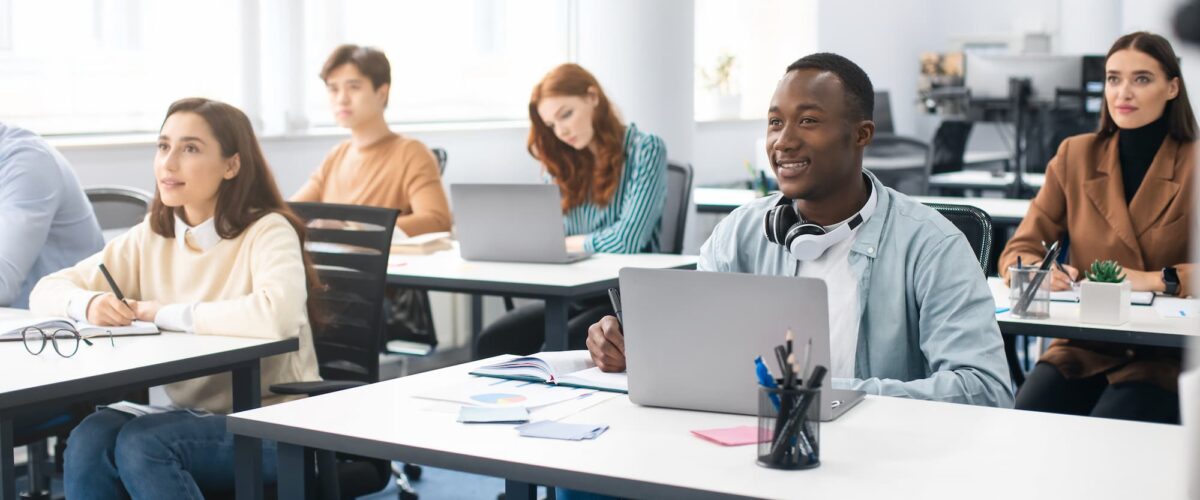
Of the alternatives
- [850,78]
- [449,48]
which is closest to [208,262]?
[850,78]

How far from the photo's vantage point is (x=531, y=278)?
3.41m

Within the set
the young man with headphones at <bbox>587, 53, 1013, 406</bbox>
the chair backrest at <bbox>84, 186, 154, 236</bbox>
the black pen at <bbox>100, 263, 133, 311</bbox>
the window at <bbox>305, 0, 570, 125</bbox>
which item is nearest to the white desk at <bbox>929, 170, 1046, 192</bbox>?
the window at <bbox>305, 0, 570, 125</bbox>

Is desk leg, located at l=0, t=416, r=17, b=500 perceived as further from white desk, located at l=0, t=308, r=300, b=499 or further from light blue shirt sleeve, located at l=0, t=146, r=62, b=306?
light blue shirt sleeve, located at l=0, t=146, r=62, b=306

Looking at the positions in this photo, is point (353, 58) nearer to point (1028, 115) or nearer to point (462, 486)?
point (462, 486)

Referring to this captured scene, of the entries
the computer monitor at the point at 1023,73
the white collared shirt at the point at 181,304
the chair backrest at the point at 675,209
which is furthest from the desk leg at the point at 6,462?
the computer monitor at the point at 1023,73

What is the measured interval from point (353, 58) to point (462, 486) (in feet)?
5.10

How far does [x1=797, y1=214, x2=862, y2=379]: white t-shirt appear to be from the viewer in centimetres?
208

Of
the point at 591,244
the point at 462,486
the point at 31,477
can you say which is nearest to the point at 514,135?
the point at 591,244

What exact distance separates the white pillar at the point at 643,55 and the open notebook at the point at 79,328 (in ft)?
10.7

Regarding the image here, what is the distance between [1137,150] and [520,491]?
2037mm

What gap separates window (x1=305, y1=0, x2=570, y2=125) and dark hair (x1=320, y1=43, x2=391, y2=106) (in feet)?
2.10

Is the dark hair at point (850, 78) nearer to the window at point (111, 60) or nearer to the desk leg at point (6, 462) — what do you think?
the desk leg at point (6, 462)

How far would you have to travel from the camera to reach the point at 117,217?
12.2 feet

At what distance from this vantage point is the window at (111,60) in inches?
162
